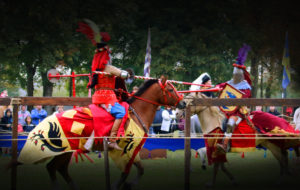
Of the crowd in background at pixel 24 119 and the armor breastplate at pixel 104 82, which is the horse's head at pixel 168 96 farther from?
the crowd in background at pixel 24 119

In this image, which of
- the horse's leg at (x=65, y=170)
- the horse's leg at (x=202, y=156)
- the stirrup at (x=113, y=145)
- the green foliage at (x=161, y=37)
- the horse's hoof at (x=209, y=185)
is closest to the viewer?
the stirrup at (x=113, y=145)

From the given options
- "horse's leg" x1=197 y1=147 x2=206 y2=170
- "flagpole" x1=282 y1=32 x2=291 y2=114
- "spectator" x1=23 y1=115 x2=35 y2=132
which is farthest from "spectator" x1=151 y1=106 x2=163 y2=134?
"flagpole" x1=282 y1=32 x2=291 y2=114

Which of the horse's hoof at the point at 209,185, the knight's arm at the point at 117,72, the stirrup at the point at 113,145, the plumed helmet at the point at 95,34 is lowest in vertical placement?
the horse's hoof at the point at 209,185

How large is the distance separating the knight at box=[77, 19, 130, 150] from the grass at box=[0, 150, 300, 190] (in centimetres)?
174

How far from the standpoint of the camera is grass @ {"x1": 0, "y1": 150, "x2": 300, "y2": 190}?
295 inches

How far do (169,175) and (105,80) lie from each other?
316cm

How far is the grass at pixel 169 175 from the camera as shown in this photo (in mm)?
7488

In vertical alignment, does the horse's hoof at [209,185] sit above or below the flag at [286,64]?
below

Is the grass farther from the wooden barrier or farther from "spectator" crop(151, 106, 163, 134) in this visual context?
"spectator" crop(151, 106, 163, 134)

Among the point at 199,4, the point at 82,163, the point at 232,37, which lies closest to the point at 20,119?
the point at 82,163

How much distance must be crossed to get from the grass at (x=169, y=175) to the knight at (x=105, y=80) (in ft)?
5.70

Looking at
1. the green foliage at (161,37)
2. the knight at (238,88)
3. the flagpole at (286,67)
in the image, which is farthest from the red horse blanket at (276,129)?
the green foliage at (161,37)

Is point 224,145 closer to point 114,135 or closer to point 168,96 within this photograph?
point 168,96

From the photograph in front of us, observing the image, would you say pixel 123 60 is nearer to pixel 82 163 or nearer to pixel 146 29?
pixel 146 29
